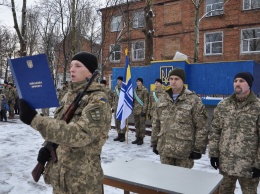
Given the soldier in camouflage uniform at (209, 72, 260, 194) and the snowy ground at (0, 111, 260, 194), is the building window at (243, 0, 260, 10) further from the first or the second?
the soldier in camouflage uniform at (209, 72, 260, 194)

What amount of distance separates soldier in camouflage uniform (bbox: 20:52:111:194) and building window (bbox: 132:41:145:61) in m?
22.1

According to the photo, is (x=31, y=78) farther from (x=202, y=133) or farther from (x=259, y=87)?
(x=259, y=87)

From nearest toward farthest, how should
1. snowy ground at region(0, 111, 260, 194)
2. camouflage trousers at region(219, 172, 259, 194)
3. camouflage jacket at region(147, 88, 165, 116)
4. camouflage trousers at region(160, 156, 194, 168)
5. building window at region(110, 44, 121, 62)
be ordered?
camouflage trousers at region(219, 172, 259, 194) → camouflage trousers at region(160, 156, 194, 168) → snowy ground at region(0, 111, 260, 194) → camouflage jacket at region(147, 88, 165, 116) → building window at region(110, 44, 121, 62)

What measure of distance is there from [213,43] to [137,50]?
23.4ft

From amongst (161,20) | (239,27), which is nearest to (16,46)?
(161,20)

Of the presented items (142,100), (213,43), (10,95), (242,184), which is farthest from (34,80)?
(213,43)

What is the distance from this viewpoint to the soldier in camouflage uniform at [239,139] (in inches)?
112

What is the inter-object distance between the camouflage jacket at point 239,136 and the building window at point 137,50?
21.1m

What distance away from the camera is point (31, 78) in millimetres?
1780

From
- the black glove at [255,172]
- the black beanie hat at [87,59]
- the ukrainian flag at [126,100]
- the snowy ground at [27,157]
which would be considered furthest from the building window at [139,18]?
the black beanie hat at [87,59]

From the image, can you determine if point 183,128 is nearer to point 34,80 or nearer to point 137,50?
point 34,80

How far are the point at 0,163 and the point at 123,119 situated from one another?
327 cm

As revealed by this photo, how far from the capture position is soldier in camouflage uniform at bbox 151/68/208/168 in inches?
126

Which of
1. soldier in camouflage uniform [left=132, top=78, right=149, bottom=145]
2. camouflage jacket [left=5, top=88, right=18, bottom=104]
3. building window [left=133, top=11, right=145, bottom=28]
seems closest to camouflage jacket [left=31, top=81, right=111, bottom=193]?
soldier in camouflage uniform [left=132, top=78, right=149, bottom=145]
